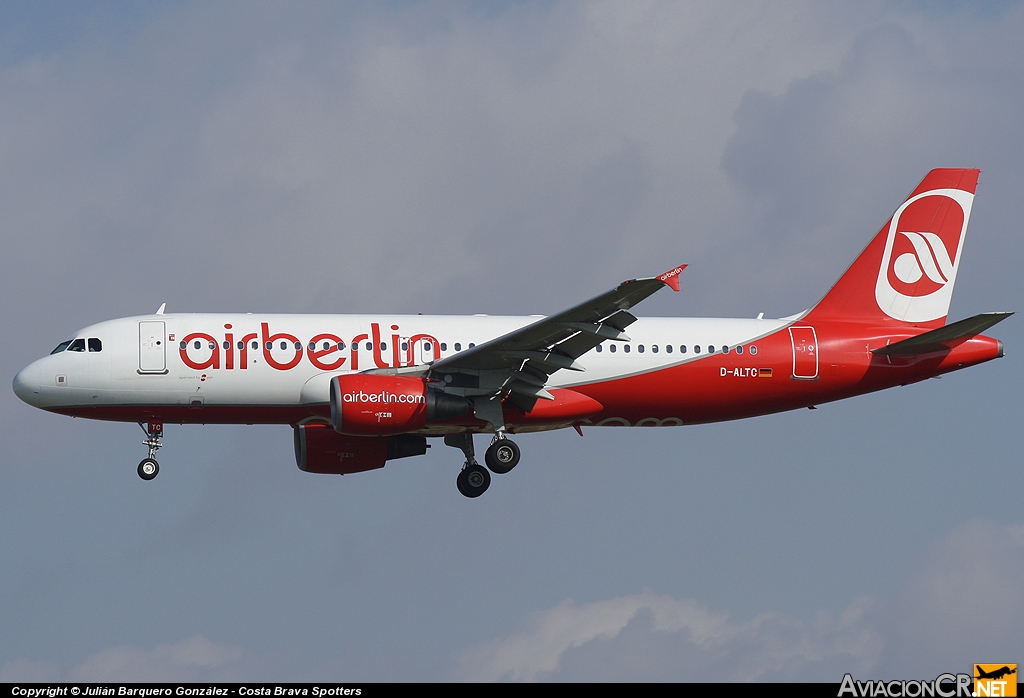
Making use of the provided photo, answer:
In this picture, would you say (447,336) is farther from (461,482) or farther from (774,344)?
(774,344)

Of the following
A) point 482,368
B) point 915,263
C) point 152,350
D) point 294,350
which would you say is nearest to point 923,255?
point 915,263

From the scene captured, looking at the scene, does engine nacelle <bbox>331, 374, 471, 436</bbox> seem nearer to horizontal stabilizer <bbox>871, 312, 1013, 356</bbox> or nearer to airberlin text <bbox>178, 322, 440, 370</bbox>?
airberlin text <bbox>178, 322, 440, 370</bbox>

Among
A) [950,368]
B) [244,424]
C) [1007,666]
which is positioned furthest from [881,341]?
[244,424]

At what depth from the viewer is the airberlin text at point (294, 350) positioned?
4053 centimetres

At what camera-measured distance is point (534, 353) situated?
132 ft

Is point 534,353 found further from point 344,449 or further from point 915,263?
point 915,263

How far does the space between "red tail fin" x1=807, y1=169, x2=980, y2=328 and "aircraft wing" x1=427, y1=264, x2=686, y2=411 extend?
7.99m

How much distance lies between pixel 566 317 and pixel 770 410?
9115 millimetres

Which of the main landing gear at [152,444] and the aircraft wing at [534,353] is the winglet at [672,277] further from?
the main landing gear at [152,444]

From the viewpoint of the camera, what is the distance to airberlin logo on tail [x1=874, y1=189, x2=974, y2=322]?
46031 mm

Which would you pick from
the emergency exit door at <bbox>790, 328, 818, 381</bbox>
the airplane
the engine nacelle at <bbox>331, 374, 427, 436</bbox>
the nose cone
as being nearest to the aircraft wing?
the airplane

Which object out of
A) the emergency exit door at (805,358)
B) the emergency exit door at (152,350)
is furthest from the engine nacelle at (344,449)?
the emergency exit door at (805,358)

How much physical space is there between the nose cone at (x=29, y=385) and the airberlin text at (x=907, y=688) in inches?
895

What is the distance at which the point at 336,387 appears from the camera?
129ft
